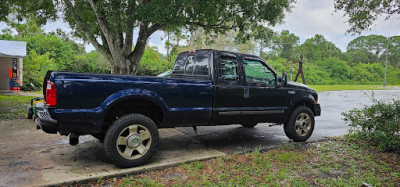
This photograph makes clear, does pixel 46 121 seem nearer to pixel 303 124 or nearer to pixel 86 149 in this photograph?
pixel 86 149

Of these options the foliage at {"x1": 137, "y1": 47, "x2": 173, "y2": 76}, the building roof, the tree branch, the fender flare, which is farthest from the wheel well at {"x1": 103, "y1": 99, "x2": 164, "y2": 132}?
the foliage at {"x1": 137, "y1": 47, "x2": 173, "y2": 76}

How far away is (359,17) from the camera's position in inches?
275

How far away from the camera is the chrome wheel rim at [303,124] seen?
241 inches

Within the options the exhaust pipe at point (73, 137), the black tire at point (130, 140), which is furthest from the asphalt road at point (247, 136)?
the exhaust pipe at point (73, 137)

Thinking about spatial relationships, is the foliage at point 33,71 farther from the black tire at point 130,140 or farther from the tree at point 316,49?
the tree at point 316,49

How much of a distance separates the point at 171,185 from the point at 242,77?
2.62m

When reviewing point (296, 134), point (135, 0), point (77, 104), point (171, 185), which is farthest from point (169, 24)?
point (171, 185)

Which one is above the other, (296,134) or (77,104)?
(77,104)

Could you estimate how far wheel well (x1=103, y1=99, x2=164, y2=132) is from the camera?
4.41 m

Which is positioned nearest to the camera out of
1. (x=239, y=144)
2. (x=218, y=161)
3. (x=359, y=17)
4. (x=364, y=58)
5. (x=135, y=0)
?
(x=218, y=161)

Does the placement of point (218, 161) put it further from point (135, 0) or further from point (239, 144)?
point (135, 0)

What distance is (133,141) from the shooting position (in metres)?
4.21

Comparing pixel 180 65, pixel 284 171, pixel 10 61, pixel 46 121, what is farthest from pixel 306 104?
pixel 10 61

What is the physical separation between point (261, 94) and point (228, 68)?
0.89 m
